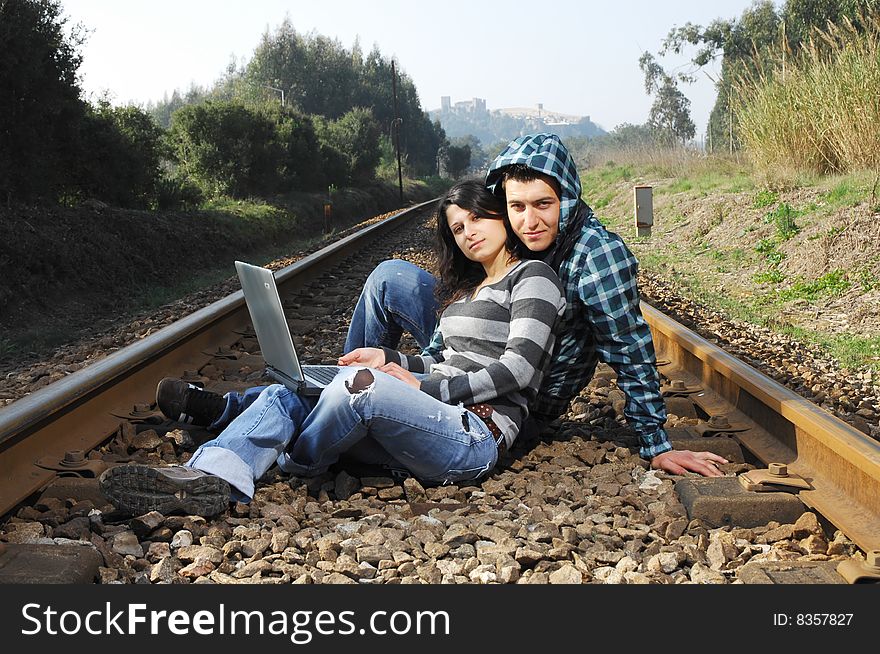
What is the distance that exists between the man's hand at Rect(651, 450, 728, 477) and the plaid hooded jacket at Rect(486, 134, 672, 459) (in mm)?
51

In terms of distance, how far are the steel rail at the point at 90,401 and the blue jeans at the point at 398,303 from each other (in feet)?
3.52

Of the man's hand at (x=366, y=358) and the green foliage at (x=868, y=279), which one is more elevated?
the man's hand at (x=366, y=358)

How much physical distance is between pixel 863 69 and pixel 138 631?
916 centimetres

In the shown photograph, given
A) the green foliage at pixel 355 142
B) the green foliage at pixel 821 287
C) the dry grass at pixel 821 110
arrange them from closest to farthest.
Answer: the green foliage at pixel 821 287
the dry grass at pixel 821 110
the green foliage at pixel 355 142

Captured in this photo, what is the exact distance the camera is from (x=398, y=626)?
74.9 inches

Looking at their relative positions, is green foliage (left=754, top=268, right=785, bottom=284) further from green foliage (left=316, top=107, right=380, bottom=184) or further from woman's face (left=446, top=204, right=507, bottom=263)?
green foliage (left=316, top=107, right=380, bottom=184)

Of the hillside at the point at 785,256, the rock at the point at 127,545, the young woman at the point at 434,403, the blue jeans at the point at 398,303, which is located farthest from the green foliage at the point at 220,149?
the rock at the point at 127,545

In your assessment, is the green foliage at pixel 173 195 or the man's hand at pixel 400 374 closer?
the man's hand at pixel 400 374

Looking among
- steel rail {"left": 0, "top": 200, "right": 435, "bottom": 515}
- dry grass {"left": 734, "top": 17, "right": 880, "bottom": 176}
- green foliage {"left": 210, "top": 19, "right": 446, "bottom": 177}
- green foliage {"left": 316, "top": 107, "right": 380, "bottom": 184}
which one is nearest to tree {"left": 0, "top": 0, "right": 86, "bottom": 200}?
steel rail {"left": 0, "top": 200, "right": 435, "bottom": 515}

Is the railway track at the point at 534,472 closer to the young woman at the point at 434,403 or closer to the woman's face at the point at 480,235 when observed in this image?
the young woman at the point at 434,403

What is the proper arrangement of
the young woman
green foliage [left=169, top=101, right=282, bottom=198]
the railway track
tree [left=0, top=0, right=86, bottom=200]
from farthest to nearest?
green foliage [left=169, top=101, right=282, bottom=198], tree [left=0, top=0, right=86, bottom=200], the young woman, the railway track

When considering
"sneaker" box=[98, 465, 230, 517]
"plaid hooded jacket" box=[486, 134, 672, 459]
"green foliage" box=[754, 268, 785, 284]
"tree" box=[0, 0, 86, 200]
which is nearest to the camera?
"sneaker" box=[98, 465, 230, 517]

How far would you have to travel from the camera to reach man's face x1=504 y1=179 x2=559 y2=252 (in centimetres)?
298

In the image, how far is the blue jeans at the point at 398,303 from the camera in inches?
150
